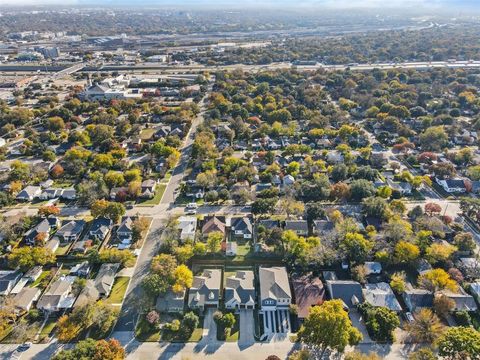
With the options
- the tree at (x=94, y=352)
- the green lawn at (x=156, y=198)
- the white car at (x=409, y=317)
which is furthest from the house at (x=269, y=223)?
the tree at (x=94, y=352)

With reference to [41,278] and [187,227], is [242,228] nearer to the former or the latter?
[187,227]

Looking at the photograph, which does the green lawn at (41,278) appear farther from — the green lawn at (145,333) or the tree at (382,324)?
the tree at (382,324)

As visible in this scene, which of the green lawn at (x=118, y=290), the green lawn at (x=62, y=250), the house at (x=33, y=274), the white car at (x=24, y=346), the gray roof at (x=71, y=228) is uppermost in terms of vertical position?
the gray roof at (x=71, y=228)

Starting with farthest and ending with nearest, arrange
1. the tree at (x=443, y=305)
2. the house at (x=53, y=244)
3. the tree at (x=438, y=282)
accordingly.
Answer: the house at (x=53, y=244), the tree at (x=438, y=282), the tree at (x=443, y=305)

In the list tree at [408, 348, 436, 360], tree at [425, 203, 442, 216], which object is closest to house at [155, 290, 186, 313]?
tree at [408, 348, 436, 360]

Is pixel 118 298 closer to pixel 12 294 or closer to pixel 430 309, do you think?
pixel 12 294

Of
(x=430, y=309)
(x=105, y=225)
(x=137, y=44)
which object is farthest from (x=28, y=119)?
(x=137, y=44)
